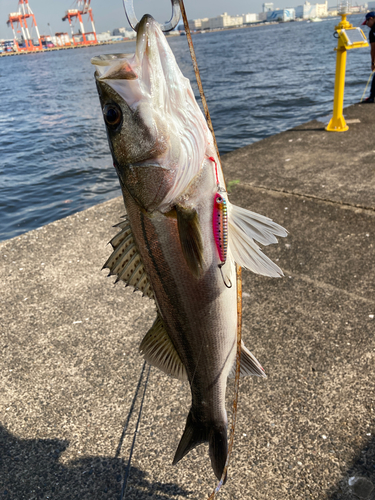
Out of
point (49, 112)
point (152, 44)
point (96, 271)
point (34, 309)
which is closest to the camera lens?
point (152, 44)

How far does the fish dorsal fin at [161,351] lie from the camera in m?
2.01

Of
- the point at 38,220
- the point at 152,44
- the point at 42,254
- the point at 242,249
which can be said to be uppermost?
the point at 152,44

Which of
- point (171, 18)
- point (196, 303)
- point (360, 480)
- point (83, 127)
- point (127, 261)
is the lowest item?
point (360, 480)

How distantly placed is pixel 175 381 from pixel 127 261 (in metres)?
1.60

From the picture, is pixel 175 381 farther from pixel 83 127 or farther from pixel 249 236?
pixel 83 127

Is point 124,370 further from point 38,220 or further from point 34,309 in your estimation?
point 38,220

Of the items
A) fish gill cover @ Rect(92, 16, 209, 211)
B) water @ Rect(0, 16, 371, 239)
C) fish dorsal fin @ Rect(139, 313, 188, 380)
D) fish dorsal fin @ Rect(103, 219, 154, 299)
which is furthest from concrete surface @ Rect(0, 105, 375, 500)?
water @ Rect(0, 16, 371, 239)

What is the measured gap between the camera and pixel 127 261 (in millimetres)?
1875

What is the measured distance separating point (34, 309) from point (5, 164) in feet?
41.2

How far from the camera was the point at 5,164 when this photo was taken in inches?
576

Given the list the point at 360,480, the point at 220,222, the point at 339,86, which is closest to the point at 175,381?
the point at 360,480

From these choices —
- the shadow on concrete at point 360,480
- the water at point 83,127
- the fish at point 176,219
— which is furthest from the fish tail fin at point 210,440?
the water at point 83,127

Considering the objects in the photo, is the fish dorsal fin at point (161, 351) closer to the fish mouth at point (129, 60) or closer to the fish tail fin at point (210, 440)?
the fish tail fin at point (210, 440)

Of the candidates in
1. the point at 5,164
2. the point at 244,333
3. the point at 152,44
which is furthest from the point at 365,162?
the point at 5,164
